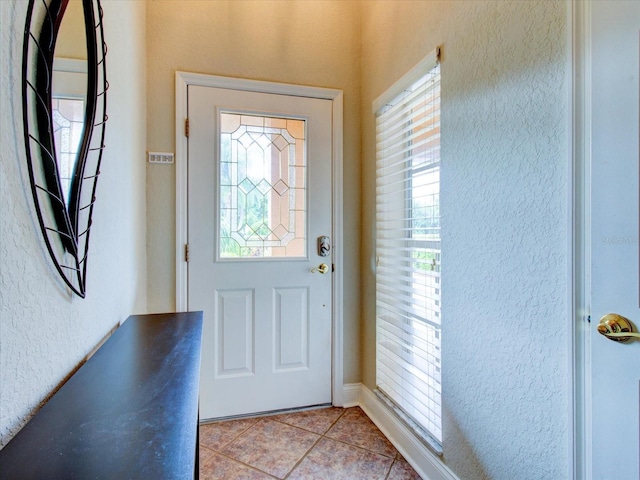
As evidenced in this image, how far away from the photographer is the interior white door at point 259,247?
79.7 inches

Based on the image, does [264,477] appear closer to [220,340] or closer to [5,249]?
[220,340]

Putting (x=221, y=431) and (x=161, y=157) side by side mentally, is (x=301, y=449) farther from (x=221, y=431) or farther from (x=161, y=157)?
(x=161, y=157)

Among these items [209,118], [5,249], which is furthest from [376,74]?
[5,249]

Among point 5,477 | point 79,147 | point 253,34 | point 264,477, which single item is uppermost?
point 253,34

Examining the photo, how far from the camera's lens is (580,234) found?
886 mm

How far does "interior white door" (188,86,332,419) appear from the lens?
2023mm

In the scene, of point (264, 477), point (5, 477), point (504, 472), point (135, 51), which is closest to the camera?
point (5, 477)

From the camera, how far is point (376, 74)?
6.81 ft

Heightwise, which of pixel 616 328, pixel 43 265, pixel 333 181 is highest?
pixel 333 181

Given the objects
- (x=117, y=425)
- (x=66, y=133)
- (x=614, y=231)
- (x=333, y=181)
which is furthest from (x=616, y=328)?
(x=333, y=181)

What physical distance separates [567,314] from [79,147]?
4.67 ft

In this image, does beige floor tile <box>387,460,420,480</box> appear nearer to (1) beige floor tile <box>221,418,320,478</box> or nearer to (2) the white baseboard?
(2) the white baseboard

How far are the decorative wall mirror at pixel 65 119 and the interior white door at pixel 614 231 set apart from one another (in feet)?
4.25

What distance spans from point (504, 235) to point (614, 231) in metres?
0.32
